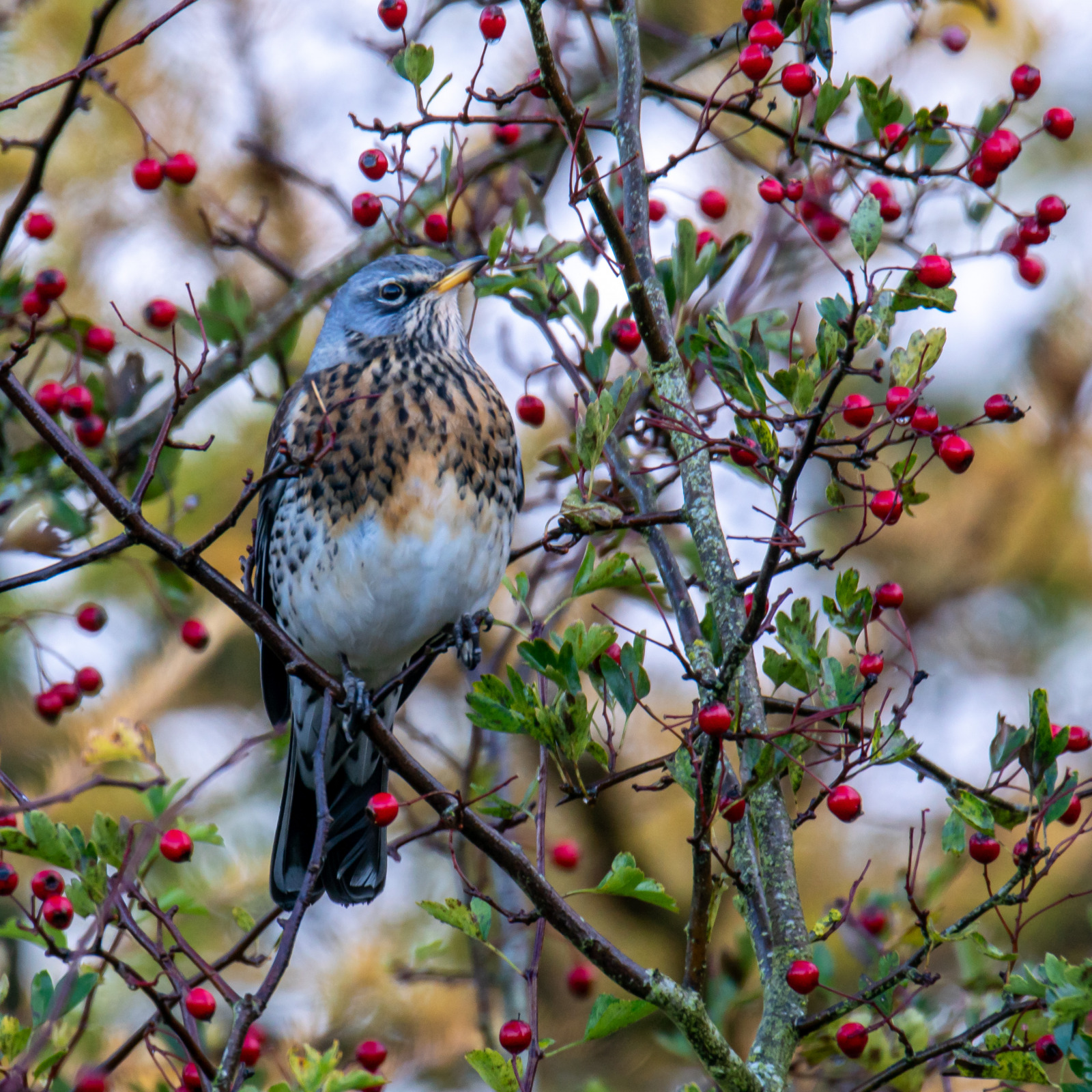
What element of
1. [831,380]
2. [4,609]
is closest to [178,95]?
[4,609]

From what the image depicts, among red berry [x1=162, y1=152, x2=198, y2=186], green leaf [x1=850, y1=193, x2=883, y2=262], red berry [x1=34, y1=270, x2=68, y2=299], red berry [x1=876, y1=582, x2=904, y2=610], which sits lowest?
red berry [x1=876, y1=582, x2=904, y2=610]

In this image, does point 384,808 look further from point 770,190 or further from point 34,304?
point 34,304

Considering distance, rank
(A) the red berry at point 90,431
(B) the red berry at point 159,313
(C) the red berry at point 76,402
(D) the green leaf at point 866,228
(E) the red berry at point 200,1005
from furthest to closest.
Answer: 1. (B) the red berry at point 159,313
2. (A) the red berry at point 90,431
3. (C) the red berry at point 76,402
4. (E) the red berry at point 200,1005
5. (D) the green leaf at point 866,228

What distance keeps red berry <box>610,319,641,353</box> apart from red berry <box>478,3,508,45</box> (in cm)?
56

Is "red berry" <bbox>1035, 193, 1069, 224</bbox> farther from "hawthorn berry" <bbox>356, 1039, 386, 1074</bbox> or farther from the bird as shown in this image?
"hawthorn berry" <bbox>356, 1039, 386, 1074</bbox>

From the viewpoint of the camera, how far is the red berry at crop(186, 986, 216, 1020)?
79.4 inches

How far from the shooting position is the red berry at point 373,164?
259 centimetres

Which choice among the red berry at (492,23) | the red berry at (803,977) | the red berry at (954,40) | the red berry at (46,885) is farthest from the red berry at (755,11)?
the red berry at (46,885)

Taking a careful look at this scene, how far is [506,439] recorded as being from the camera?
11.1ft

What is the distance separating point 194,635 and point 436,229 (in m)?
1.07

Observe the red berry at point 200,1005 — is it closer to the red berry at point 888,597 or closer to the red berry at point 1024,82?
the red berry at point 888,597

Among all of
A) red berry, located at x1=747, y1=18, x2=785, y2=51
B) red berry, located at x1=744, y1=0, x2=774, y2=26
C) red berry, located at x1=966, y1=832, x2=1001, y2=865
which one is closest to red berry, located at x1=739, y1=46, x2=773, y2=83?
red berry, located at x1=747, y1=18, x2=785, y2=51

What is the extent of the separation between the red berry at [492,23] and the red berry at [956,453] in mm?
1116

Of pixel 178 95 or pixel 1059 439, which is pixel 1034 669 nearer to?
pixel 1059 439
